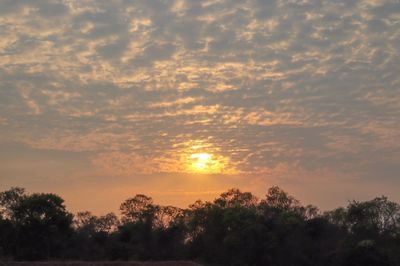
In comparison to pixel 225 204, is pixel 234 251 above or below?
below

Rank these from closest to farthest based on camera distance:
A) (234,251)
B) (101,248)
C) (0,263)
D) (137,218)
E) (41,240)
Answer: (0,263) < (41,240) < (234,251) < (101,248) < (137,218)

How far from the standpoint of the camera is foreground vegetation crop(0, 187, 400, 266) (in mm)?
63062

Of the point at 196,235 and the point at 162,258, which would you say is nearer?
the point at 162,258

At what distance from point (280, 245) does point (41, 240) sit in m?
31.0

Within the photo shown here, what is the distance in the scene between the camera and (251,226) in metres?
65.8

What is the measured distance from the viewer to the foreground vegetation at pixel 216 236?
63062 mm

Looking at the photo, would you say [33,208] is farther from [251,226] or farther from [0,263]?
[251,226]

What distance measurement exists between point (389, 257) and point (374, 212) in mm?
12750

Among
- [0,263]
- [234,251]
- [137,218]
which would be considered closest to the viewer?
[0,263]

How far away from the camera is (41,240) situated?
6191cm

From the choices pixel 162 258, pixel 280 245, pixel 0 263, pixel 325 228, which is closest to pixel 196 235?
pixel 162 258

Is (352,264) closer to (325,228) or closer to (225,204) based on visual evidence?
(325,228)

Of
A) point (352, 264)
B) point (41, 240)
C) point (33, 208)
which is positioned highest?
point (33, 208)

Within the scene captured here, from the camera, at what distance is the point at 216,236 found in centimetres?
7119
